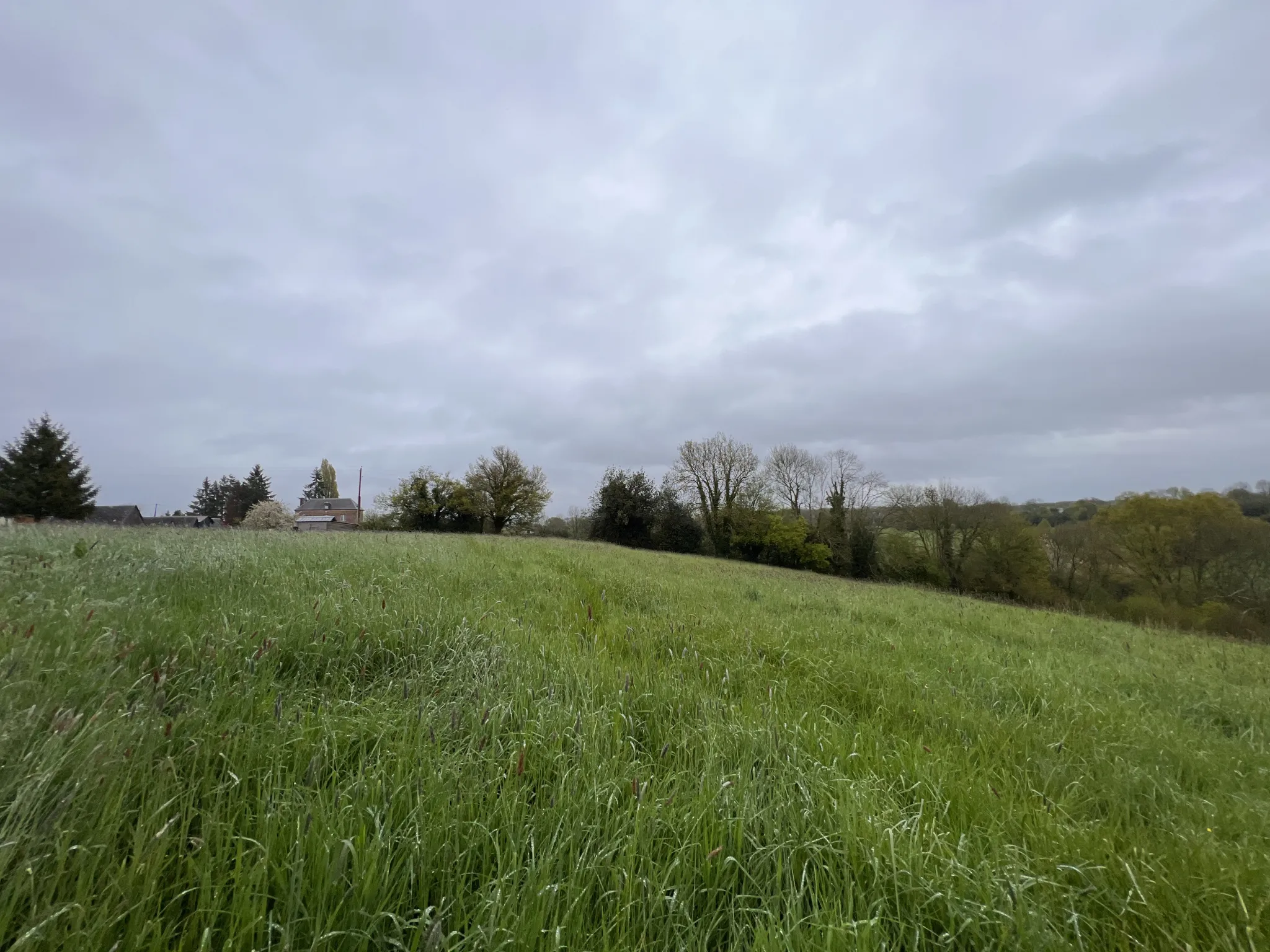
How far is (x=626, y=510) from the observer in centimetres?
4125

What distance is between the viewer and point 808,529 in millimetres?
40438

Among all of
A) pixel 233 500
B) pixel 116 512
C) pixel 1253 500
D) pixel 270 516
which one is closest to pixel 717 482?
pixel 1253 500

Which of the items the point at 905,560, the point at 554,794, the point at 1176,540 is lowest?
the point at 905,560

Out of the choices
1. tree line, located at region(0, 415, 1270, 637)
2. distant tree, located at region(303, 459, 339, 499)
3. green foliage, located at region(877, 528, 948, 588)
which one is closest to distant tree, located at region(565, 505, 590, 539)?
tree line, located at region(0, 415, 1270, 637)

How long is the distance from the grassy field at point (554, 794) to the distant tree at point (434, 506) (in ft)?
136

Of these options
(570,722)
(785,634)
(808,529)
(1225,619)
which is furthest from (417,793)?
(808,529)

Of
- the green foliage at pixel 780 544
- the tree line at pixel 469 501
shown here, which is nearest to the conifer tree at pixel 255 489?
the tree line at pixel 469 501

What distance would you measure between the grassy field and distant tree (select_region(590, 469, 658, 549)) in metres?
36.7

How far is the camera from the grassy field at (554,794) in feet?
4.78

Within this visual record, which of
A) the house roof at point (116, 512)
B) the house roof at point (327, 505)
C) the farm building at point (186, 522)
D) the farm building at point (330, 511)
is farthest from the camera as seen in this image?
the house roof at point (327, 505)

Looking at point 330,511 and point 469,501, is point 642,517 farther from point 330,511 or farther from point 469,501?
point 330,511

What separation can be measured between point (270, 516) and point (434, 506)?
2723 cm

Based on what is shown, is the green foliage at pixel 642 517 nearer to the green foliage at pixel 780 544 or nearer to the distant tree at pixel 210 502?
the green foliage at pixel 780 544

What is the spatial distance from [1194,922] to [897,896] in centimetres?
111
